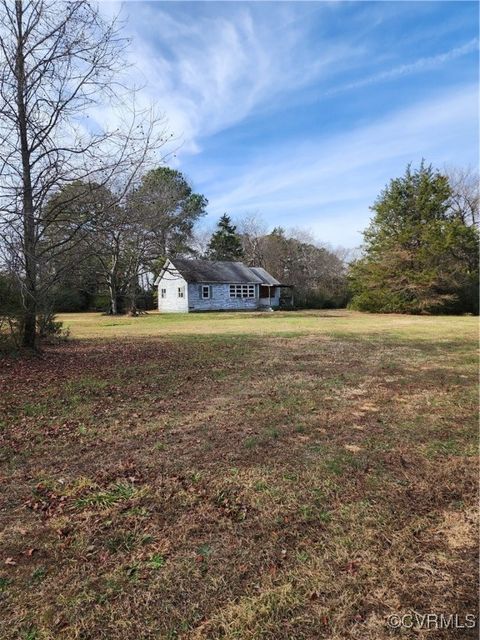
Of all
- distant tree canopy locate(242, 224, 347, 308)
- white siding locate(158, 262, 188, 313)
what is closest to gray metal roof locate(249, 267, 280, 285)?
distant tree canopy locate(242, 224, 347, 308)

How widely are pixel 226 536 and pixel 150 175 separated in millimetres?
7922

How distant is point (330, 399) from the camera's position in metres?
5.44

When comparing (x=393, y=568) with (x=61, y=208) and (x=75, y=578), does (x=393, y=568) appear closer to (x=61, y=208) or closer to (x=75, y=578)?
(x=75, y=578)

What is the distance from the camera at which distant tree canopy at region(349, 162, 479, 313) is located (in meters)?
26.5

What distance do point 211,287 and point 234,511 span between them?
96.4 feet

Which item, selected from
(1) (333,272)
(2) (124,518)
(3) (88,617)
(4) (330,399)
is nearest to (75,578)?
(3) (88,617)

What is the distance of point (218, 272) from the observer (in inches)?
1289

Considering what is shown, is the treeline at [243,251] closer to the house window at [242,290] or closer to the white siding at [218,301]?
the white siding at [218,301]

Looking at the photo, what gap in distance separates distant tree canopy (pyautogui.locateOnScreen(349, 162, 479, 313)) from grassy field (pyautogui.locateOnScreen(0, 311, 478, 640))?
23.1m

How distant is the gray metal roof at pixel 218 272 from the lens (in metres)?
30.9

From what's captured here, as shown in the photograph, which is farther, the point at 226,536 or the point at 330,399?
the point at 330,399

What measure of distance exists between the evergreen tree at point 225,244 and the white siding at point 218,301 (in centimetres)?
1110

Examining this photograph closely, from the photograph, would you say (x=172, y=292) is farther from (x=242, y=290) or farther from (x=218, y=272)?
(x=242, y=290)

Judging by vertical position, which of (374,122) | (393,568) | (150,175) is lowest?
(393,568)
